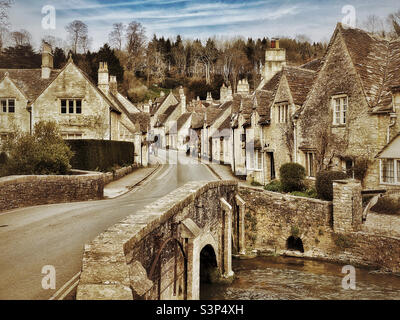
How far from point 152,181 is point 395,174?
1686cm

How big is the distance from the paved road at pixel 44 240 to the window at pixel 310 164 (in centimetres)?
1219

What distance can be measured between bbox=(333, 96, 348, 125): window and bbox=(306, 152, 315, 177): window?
9.56ft

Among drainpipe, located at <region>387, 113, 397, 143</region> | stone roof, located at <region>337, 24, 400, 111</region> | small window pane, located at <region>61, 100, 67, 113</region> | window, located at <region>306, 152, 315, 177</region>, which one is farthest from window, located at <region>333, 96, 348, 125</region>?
small window pane, located at <region>61, 100, 67, 113</region>

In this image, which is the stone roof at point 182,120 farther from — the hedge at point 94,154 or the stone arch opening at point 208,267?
the stone arch opening at point 208,267

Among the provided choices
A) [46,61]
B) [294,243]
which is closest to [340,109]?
[294,243]

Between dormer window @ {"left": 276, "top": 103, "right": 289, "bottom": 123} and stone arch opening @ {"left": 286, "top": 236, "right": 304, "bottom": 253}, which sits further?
dormer window @ {"left": 276, "top": 103, "right": 289, "bottom": 123}

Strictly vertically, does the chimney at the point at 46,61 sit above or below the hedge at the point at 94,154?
above

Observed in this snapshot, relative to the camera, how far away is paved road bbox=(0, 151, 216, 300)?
7230 mm

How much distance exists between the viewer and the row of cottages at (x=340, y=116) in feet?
63.7


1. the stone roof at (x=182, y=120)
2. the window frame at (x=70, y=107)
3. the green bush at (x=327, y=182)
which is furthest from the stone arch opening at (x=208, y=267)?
the stone roof at (x=182, y=120)

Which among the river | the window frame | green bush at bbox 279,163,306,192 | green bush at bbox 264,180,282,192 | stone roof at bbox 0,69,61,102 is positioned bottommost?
the river

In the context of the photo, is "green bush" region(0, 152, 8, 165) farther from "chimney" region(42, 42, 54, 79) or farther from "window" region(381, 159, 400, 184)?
"window" region(381, 159, 400, 184)

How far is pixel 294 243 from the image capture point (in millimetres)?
21484

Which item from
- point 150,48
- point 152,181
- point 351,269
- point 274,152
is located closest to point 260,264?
point 351,269
